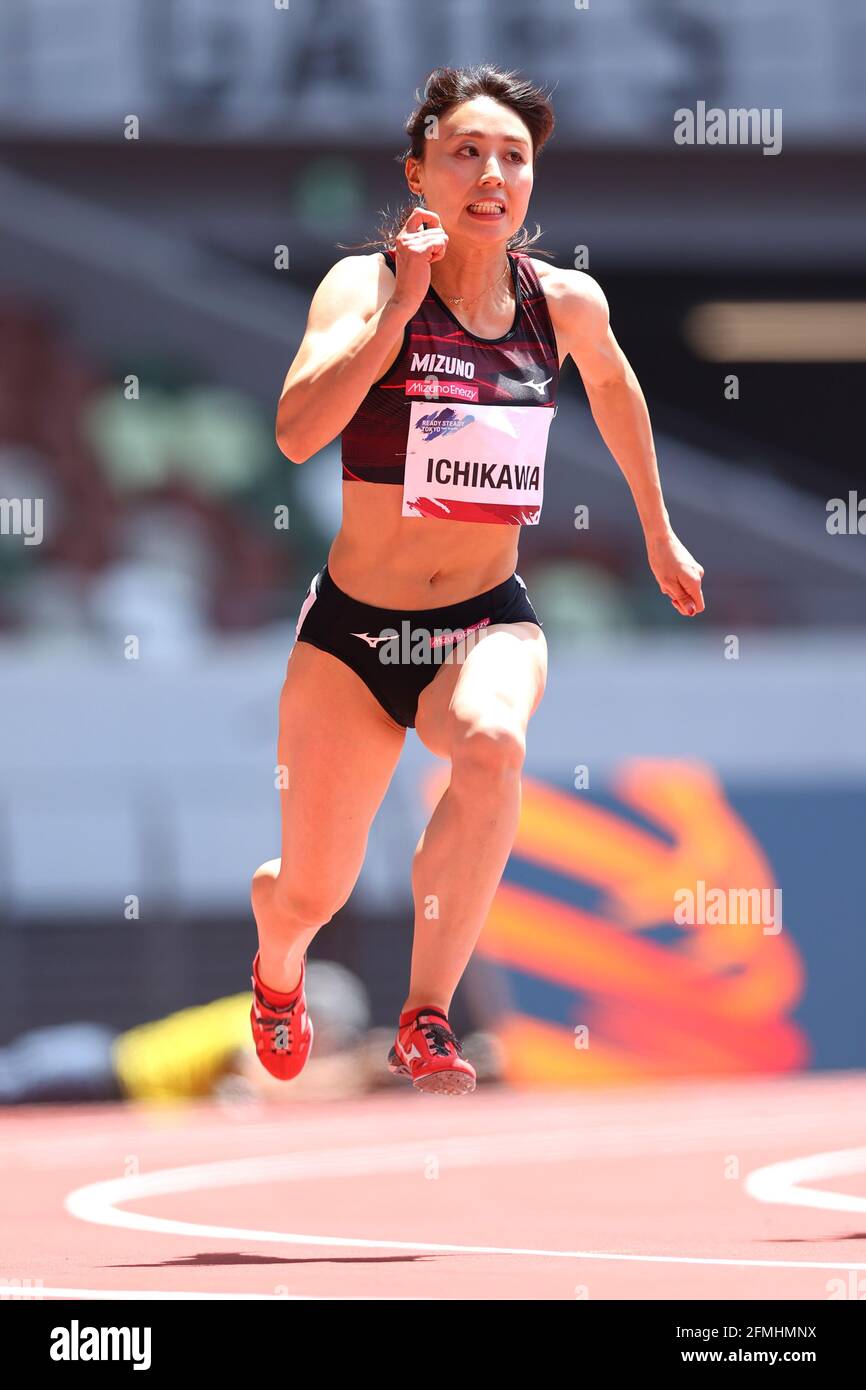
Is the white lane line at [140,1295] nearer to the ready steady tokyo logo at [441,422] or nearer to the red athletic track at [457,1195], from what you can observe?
the red athletic track at [457,1195]

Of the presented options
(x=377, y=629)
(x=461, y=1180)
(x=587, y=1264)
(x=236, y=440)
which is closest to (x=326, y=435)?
(x=377, y=629)

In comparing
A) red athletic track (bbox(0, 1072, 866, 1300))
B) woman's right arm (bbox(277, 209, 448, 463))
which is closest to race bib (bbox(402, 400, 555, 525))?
woman's right arm (bbox(277, 209, 448, 463))

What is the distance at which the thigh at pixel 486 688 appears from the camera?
4793 mm

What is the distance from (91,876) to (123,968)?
632 millimetres

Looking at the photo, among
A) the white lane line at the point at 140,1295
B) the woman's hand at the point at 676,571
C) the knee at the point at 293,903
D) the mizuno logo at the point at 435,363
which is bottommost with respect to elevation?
the white lane line at the point at 140,1295

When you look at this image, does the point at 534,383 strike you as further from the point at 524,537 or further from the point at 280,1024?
the point at 524,537

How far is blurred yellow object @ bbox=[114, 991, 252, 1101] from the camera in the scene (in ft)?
41.7

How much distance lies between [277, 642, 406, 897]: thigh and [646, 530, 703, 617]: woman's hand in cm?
73

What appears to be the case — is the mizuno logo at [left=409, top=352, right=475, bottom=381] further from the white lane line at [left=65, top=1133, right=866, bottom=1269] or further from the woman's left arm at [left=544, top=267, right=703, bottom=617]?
the white lane line at [left=65, top=1133, right=866, bottom=1269]

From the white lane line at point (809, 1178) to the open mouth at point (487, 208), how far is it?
2.95 meters

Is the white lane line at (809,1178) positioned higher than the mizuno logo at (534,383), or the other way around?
the mizuno logo at (534,383)

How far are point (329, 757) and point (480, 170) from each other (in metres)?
1.40

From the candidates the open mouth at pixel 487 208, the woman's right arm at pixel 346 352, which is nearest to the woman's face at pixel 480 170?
the open mouth at pixel 487 208

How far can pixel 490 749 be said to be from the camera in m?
4.75
